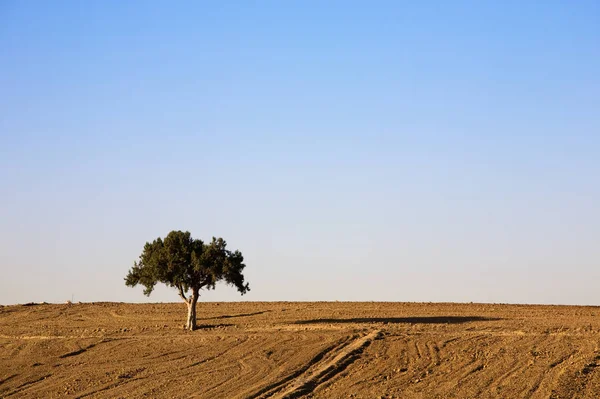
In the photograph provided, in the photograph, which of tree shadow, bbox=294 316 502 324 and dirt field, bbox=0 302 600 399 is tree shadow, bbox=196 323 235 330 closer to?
dirt field, bbox=0 302 600 399

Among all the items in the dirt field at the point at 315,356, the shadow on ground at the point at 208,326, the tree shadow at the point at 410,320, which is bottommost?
the dirt field at the point at 315,356

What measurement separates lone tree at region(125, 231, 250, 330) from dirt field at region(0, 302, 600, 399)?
2668mm

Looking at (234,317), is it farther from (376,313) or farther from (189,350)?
(189,350)

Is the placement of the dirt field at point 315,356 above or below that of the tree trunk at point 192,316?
below

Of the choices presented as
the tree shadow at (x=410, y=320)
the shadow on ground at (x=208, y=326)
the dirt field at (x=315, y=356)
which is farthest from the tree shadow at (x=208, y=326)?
the tree shadow at (x=410, y=320)

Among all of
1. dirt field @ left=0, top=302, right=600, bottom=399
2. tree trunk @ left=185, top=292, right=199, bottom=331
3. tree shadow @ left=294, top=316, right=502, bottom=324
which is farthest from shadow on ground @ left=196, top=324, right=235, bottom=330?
tree shadow @ left=294, top=316, right=502, bottom=324

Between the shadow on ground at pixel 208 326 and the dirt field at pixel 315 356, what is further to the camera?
the shadow on ground at pixel 208 326

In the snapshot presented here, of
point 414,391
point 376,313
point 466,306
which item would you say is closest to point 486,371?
point 414,391

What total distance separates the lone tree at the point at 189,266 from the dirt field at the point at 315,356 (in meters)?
2.67

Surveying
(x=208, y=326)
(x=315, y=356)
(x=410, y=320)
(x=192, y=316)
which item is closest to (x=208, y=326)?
(x=208, y=326)

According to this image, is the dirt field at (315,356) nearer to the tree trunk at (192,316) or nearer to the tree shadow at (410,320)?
the tree shadow at (410,320)

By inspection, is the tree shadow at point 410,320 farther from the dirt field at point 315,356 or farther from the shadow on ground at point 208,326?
the shadow on ground at point 208,326

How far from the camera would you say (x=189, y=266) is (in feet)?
174

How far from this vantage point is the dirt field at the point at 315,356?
33656 millimetres
